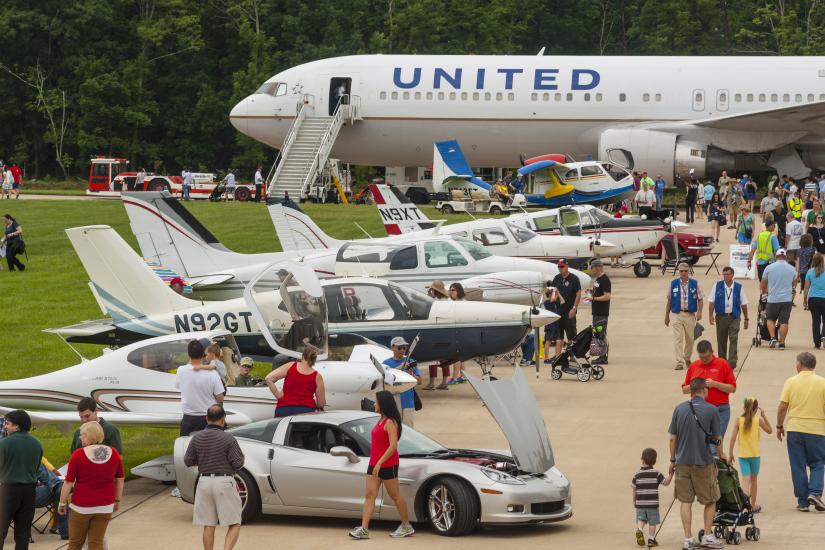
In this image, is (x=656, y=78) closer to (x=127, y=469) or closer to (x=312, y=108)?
(x=312, y=108)

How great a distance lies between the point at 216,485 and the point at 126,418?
3741 millimetres

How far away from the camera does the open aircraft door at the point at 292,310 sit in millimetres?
19141

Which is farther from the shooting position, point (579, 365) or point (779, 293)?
point (779, 293)

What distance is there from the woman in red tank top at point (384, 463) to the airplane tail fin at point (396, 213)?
20479 millimetres

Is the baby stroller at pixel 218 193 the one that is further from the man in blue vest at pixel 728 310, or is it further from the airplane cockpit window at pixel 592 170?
the man in blue vest at pixel 728 310

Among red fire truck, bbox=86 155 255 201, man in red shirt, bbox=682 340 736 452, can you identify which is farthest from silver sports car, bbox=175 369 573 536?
red fire truck, bbox=86 155 255 201

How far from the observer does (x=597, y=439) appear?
18375 mm

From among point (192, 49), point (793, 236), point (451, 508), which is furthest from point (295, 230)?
point (192, 49)

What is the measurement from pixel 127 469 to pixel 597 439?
6.13 metres

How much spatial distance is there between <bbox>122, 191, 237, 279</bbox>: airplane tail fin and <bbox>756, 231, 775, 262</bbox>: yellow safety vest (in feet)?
38.3

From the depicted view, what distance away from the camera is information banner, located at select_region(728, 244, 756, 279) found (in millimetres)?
34353

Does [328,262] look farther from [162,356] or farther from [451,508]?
[451,508]

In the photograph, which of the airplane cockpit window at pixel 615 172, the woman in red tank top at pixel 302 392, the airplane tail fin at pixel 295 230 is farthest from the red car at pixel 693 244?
the woman in red tank top at pixel 302 392

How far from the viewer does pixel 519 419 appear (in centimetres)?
1448
